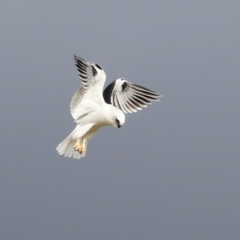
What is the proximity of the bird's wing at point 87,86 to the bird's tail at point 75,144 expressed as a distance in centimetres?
32

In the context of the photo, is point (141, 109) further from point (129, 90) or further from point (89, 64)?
point (89, 64)

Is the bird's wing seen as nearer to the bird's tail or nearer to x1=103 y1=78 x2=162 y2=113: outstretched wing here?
the bird's tail

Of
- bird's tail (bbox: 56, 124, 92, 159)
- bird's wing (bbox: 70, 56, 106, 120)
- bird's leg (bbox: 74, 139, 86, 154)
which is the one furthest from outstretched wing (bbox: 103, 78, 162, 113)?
bird's leg (bbox: 74, 139, 86, 154)

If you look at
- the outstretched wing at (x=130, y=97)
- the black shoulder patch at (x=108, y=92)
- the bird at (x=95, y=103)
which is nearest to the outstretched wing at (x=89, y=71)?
the bird at (x=95, y=103)

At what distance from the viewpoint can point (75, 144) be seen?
20656mm

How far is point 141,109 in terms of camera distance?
21.5 metres

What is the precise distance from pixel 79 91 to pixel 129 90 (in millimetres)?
1498

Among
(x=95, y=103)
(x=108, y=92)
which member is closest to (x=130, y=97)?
(x=108, y=92)

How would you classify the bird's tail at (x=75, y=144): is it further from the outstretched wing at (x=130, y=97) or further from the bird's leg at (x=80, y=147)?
the outstretched wing at (x=130, y=97)

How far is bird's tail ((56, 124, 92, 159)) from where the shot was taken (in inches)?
798

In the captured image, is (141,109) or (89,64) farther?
(141,109)

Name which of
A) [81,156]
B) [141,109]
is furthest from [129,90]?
[81,156]

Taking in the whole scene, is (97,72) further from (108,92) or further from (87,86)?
(108,92)

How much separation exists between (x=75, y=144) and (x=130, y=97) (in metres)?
1.81
